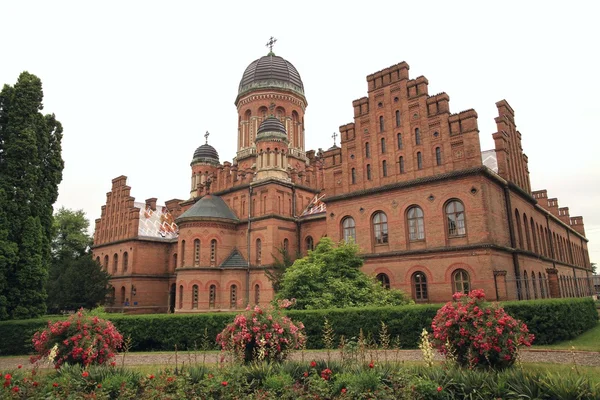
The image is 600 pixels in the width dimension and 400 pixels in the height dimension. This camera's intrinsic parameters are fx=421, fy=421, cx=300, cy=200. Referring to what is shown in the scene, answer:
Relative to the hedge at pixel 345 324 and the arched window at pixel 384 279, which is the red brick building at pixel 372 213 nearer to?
the arched window at pixel 384 279

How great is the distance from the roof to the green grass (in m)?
23.6

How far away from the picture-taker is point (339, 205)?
98.5 feet

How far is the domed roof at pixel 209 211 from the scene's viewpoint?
Result: 118 ft

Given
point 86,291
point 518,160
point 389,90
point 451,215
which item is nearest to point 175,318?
point 451,215

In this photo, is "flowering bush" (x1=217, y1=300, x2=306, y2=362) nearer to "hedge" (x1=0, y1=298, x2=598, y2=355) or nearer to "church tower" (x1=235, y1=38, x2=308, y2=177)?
"hedge" (x1=0, y1=298, x2=598, y2=355)

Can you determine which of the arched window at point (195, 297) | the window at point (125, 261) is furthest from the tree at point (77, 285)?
the arched window at point (195, 297)

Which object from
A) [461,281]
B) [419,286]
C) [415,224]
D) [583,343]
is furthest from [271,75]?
Answer: [583,343]

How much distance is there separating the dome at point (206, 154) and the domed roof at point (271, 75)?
7.45 metres

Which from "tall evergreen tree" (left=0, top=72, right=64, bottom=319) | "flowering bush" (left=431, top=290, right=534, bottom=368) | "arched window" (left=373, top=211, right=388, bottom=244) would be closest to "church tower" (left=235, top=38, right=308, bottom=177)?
"arched window" (left=373, top=211, right=388, bottom=244)

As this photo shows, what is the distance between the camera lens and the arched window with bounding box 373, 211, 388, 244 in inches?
1091

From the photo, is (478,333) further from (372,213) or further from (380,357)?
(372,213)

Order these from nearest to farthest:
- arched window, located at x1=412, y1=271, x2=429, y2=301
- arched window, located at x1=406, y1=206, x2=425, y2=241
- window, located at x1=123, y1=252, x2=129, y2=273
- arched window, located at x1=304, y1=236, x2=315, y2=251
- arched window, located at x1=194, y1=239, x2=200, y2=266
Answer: arched window, located at x1=412, y1=271, x2=429, y2=301 → arched window, located at x1=406, y1=206, x2=425, y2=241 → arched window, located at x1=194, y1=239, x2=200, y2=266 → arched window, located at x1=304, y1=236, x2=315, y2=251 → window, located at x1=123, y1=252, x2=129, y2=273

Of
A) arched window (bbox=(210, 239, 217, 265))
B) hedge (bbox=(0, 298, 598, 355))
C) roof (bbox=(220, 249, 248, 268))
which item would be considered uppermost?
arched window (bbox=(210, 239, 217, 265))

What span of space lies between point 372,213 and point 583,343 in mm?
13910
